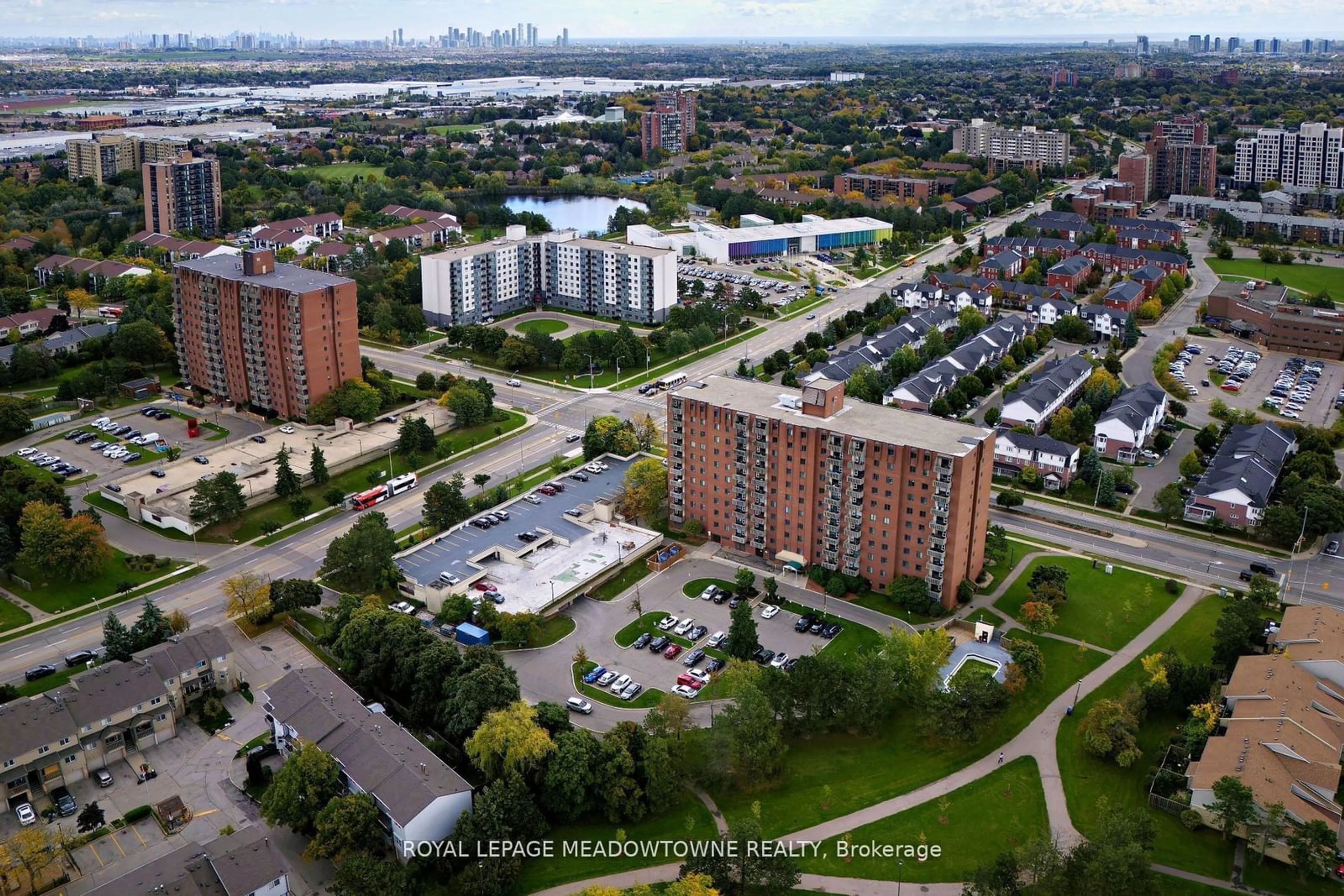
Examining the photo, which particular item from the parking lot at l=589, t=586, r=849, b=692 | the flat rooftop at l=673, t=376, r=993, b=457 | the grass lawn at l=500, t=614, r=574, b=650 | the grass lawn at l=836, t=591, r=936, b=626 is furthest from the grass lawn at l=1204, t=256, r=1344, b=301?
the grass lawn at l=500, t=614, r=574, b=650

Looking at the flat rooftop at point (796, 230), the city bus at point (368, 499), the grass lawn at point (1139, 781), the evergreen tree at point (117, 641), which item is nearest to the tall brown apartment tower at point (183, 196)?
the flat rooftop at point (796, 230)

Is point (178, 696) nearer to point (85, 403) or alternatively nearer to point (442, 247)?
point (85, 403)

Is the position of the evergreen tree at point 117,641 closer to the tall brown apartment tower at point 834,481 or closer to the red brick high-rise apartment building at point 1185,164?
the tall brown apartment tower at point 834,481

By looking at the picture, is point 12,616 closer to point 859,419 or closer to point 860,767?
point 860,767

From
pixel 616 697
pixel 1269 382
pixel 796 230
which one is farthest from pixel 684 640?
pixel 796 230

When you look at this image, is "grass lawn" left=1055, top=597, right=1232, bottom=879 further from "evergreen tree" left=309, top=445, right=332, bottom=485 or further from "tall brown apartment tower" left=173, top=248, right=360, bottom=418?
"tall brown apartment tower" left=173, top=248, right=360, bottom=418

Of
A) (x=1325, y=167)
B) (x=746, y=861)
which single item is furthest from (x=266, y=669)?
(x=1325, y=167)

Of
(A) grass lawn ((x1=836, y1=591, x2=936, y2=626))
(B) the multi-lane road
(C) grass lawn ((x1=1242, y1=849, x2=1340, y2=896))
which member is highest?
(B) the multi-lane road
